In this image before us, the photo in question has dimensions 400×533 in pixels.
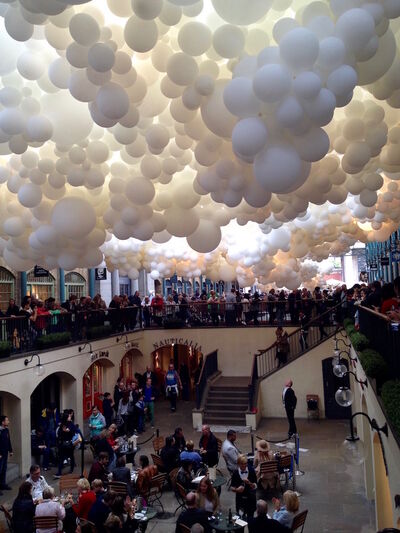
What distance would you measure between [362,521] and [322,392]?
873 cm

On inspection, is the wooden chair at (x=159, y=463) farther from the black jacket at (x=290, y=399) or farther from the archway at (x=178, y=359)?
the archway at (x=178, y=359)

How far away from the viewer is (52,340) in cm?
1356

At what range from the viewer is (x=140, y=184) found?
409 centimetres

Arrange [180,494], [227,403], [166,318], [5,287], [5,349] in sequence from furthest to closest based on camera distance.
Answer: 1. [166,318]
2. [227,403]
3. [5,287]
4. [5,349]
5. [180,494]

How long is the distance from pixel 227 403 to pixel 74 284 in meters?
8.14

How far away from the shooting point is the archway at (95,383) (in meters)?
17.2

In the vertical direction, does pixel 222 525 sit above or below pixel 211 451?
below

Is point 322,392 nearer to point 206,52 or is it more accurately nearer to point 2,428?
point 2,428

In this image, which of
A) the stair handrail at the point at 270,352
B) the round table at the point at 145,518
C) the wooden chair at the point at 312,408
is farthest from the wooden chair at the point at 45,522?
the wooden chair at the point at 312,408

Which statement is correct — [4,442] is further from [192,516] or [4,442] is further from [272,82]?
[272,82]

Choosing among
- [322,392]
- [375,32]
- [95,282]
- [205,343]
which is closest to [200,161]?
[375,32]

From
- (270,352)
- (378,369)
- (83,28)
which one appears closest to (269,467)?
(378,369)

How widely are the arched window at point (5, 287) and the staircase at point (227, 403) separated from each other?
24.2ft

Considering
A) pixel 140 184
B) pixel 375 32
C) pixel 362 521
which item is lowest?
pixel 362 521
